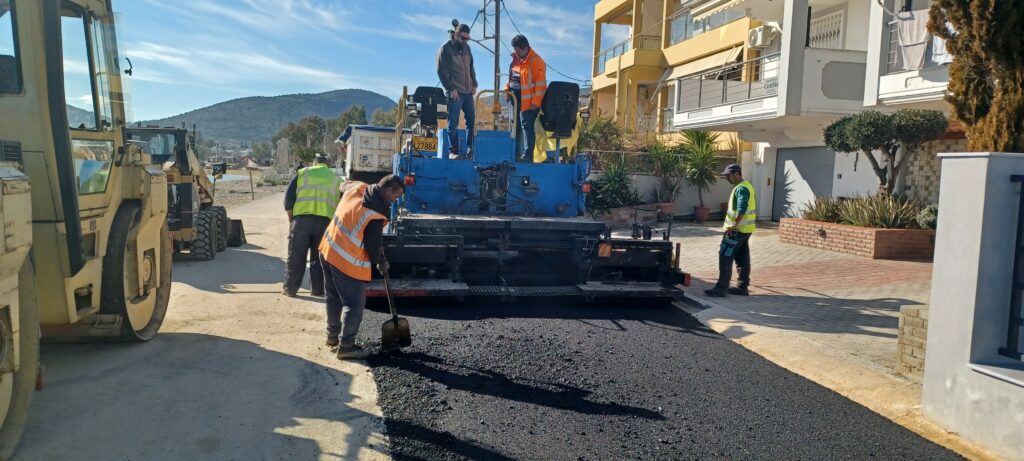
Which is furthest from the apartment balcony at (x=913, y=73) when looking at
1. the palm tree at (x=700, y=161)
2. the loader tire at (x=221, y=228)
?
the loader tire at (x=221, y=228)

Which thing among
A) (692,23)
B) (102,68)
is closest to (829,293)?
(102,68)

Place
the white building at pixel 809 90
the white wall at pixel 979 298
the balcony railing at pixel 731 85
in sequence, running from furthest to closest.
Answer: the balcony railing at pixel 731 85, the white building at pixel 809 90, the white wall at pixel 979 298

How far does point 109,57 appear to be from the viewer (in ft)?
16.1

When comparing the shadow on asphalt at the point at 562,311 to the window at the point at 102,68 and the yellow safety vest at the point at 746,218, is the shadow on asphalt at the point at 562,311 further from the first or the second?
the window at the point at 102,68

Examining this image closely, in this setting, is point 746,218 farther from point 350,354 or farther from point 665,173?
point 665,173

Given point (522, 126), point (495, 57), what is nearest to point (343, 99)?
point (495, 57)

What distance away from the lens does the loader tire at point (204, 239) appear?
Result: 10008 mm

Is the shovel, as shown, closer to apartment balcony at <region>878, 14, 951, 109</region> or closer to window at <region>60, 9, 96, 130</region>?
window at <region>60, 9, 96, 130</region>

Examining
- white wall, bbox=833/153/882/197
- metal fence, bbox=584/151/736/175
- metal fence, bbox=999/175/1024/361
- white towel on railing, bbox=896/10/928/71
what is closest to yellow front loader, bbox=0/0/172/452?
metal fence, bbox=999/175/1024/361

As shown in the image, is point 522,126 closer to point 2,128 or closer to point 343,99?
point 2,128

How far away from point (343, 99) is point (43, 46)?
157215mm

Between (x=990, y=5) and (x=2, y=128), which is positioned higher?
(x=990, y=5)

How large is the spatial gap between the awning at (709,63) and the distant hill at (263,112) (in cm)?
9964

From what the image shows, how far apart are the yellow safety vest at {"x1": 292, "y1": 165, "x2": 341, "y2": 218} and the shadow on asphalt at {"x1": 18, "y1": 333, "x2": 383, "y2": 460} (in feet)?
7.53
